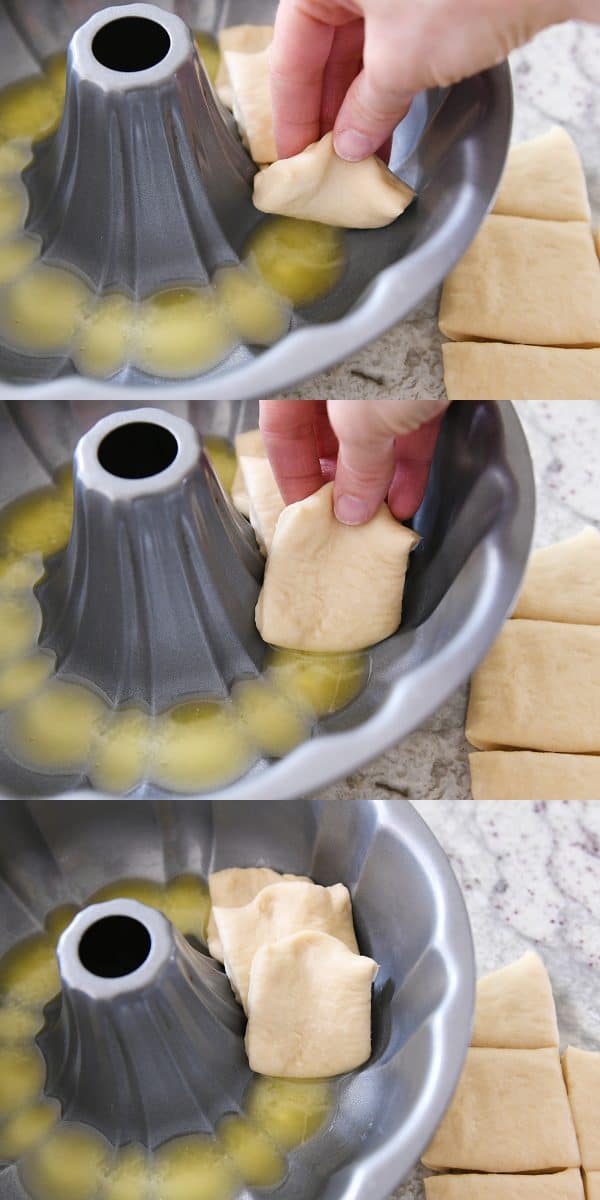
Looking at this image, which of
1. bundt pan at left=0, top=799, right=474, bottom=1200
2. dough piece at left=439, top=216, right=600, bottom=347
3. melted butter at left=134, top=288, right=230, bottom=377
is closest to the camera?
bundt pan at left=0, top=799, right=474, bottom=1200

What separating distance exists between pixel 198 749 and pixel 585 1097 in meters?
0.26

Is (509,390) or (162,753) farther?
(509,390)

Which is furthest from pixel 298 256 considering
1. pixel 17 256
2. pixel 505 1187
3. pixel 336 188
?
pixel 505 1187

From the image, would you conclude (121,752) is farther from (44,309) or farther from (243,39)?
(243,39)

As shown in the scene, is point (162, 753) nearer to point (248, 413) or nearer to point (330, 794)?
point (330, 794)

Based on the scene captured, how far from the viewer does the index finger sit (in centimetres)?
71

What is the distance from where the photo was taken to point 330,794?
0.71 metres

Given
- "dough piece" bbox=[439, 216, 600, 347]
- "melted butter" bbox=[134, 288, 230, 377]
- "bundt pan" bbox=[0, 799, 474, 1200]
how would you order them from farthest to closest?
"dough piece" bbox=[439, 216, 600, 347]
"melted butter" bbox=[134, 288, 230, 377]
"bundt pan" bbox=[0, 799, 474, 1200]

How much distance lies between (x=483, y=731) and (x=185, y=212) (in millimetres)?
306

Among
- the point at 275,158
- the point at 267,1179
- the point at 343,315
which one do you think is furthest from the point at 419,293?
the point at 267,1179

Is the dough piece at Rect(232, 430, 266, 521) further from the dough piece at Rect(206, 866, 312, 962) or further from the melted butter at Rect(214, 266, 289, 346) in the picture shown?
the dough piece at Rect(206, 866, 312, 962)

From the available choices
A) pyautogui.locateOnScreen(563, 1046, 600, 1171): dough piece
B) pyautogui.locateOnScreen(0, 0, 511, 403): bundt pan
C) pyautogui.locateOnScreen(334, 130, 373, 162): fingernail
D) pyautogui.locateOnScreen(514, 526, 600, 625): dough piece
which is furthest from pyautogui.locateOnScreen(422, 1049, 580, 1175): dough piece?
pyautogui.locateOnScreen(334, 130, 373, 162): fingernail

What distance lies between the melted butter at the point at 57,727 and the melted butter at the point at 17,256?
22 cm

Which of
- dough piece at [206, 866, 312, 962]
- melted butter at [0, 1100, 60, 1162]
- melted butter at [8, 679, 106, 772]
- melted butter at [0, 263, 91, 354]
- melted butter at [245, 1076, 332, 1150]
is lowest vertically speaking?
melted butter at [245, 1076, 332, 1150]
